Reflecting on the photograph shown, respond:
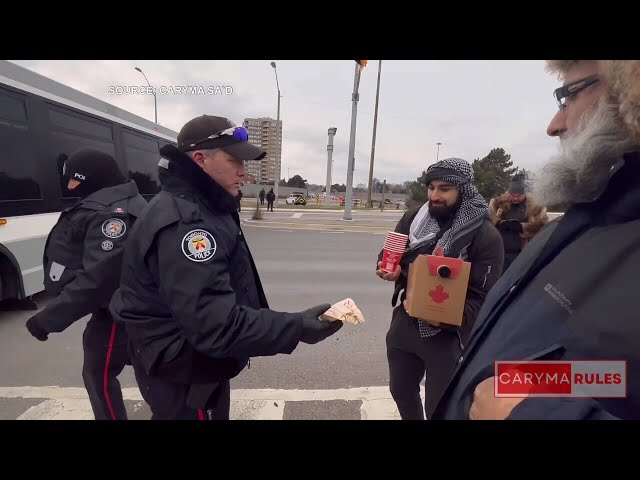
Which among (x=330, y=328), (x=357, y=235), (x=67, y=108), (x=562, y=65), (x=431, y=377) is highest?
(x=67, y=108)

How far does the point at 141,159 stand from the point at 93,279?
5693 millimetres

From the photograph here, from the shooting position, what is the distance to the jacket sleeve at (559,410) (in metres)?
0.72

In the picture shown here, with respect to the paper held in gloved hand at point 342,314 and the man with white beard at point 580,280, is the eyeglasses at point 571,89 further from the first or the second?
the paper held in gloved hand at point 342,314

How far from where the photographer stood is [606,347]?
0.68 m

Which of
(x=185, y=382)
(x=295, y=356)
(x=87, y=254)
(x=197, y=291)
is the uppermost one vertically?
(x=197, y=291)

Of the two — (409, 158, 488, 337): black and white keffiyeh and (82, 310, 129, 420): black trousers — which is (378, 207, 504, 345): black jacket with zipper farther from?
(82, 310, 129, 420): black trousers

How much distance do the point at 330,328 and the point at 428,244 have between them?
872 millimetres

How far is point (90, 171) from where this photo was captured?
89.8 inches

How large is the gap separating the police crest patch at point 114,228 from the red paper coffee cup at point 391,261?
1.56m

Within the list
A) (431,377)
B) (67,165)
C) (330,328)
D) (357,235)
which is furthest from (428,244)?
(357,235)

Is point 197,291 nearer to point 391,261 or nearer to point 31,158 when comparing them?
point 391,261

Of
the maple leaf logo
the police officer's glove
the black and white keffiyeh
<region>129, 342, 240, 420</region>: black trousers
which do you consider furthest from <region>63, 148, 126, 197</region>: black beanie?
the maple leaf logo

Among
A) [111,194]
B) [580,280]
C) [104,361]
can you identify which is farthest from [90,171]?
[580,280]
